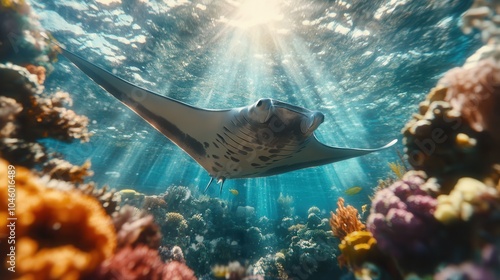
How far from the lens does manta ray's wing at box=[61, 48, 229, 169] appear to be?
477cm

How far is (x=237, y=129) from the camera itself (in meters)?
4.66

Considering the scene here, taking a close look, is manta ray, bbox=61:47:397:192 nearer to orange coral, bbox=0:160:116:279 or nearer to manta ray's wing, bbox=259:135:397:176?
manta ray's wing, bbox=259:135:397:176

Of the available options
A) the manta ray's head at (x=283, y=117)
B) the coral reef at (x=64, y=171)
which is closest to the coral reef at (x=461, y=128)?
the manta ray's head at (x=283, y=117)

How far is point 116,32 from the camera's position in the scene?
1109cm

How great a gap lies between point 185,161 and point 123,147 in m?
7.99

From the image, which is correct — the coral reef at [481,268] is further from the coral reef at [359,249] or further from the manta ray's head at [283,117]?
the manta ray's head at [283,117]

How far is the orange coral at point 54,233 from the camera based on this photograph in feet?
4.95

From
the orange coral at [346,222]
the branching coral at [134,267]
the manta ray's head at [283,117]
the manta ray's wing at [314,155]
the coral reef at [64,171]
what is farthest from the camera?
the orange coral at [346,222]

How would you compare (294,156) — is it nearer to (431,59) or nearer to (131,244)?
(131,244)

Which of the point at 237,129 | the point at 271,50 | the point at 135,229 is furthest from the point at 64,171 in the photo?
the point at 271,50

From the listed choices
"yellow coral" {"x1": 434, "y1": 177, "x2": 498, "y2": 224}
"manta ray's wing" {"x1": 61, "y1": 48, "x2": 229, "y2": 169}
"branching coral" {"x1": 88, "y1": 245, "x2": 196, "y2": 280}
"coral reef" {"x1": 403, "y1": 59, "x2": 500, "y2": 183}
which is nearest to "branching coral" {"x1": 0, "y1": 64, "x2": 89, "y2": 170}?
"manta ray's wing" {"x1": 61, "y1": 48, "x2": 229, "y2": 169}

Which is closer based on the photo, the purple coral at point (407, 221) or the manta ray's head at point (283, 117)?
the purple coral at point (407, 221)

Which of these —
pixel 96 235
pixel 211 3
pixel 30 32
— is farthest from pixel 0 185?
pixel 211 3

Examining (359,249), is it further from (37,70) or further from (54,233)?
(37,70)
